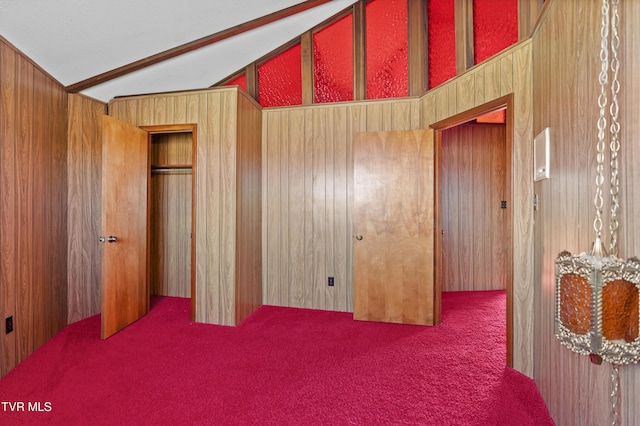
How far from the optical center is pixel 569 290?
1090 mm

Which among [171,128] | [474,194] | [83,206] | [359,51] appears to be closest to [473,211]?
[474,194]

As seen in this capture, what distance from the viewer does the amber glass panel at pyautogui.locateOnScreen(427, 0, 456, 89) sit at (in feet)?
9.94

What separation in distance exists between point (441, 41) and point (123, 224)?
11.3 ft

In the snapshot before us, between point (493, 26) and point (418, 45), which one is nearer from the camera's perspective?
point (493, 26)

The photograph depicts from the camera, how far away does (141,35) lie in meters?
2.71

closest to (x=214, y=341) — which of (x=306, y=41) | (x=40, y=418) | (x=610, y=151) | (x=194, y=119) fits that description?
(x=40, y=418)

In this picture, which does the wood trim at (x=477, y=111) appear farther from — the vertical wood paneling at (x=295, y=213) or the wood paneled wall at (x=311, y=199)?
the vertical wood paneling at (x=295, y=213)

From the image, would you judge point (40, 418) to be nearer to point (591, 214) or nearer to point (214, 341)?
point (214, 341)

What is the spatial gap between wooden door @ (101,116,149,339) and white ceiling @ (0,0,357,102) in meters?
0.55

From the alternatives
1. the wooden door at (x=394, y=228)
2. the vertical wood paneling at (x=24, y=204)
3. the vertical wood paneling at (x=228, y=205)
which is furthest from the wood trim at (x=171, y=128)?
the wooden door at (x=394, y=228)

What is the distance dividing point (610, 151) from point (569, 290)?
538 millimetres

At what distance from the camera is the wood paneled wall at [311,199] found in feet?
11.6

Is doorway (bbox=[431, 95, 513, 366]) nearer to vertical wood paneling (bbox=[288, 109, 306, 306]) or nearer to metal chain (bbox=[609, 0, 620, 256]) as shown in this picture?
vertical wood paneling (bbox=[288, 109, 306, 306])

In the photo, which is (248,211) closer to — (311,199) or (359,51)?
(311,199)
